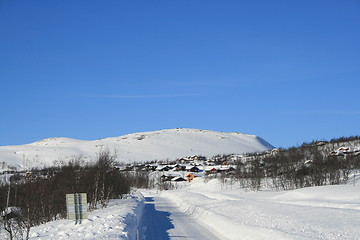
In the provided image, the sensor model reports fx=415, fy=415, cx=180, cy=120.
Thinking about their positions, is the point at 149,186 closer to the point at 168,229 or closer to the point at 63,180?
the point at 63,180

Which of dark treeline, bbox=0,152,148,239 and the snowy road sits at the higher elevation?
dark treeline, bbox=0,152,148,239

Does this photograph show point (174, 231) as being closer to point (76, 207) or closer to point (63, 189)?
point (76, 207)

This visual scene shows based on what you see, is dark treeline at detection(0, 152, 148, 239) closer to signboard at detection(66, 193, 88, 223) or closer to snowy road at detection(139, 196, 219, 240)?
snowy road at detection(139, 196, 219, 240)

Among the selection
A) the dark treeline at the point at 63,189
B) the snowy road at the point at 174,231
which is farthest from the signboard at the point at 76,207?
the dark treeline at the point at 63,189

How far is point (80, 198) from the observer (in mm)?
19031

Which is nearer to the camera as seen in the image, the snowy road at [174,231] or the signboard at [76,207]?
the signboard at [76,207]

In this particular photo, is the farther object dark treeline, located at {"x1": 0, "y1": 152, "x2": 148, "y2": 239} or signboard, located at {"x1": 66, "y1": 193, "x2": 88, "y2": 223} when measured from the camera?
dark treeline, located at {"x1": 0, "y1": 152, "x2": 148, "y2": 239}

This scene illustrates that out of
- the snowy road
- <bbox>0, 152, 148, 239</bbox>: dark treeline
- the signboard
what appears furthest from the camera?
<bbox>0, 152, 148, 239</bbox>: dark treeline

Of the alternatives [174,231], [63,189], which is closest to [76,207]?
[174,231]

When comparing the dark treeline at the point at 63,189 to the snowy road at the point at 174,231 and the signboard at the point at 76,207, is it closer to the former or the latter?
the snowy road at the point at 174,231

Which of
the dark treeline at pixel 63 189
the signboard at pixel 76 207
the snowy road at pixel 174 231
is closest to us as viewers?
the signboard at pixel 76 207

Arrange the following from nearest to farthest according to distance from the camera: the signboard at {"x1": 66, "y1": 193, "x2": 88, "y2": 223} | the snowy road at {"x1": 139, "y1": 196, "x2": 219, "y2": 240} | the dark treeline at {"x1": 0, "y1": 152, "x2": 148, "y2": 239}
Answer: the signboard at {"x1": 66, "y1": 193, "x2": 88, "y2": 223}, the snowy road at {"x1": 139, "y1": 196, "x2": 219, "y2": 240}, the dark treeline at {"x1": 0, "y1": 152, "x2": 148, "y2": 239}

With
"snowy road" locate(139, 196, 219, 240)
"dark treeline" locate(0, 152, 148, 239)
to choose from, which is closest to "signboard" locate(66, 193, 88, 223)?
"snowy road" locate(139, 196, 219, 240)

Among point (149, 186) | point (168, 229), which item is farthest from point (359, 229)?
point (149, 186)
